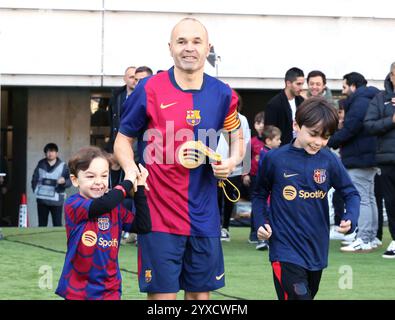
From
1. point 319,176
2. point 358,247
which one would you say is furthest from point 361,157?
point 319,176

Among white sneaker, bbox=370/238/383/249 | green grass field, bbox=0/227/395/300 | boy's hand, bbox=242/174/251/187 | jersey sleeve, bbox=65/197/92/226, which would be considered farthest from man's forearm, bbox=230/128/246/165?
boy's hand, bbox=242/174/251/187

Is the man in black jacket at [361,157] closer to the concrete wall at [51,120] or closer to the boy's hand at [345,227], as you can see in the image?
the boy's hand at [345,227]

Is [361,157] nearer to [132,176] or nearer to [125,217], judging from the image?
[125,217]

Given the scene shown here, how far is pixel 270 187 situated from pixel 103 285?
57.9 inches

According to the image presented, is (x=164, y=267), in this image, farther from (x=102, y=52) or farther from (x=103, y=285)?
(x=102, y=52)

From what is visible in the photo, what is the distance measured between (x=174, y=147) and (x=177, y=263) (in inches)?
27.3

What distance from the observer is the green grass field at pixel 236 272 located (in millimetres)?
9539

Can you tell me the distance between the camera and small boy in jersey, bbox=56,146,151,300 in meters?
6.42

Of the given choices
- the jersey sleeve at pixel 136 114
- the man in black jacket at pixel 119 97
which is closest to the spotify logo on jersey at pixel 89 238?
the jersey sleeve at pixel 136 114

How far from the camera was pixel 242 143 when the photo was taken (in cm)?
684

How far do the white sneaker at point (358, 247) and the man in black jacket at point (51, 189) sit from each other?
20.4 feet

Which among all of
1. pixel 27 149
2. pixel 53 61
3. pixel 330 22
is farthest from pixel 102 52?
pixel 330 22

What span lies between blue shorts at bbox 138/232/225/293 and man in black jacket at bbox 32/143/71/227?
11267 mm

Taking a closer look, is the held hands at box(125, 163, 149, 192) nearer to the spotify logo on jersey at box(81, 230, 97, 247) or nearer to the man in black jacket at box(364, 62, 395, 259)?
the spotify logo on jersey at box(81, 230, 97, 247)
